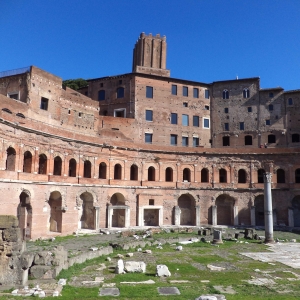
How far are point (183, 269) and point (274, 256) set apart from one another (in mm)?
6754

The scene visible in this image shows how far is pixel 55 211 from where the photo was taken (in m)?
27.1

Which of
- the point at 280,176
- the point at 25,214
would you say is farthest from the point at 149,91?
the point at 25,214

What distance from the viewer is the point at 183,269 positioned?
14539mm

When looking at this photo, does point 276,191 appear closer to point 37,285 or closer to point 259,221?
point 259,221

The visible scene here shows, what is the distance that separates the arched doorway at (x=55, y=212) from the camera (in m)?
26.8

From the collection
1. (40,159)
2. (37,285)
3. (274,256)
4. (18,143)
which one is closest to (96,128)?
(40,159)

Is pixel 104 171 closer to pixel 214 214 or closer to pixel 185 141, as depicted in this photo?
pixel 185 141

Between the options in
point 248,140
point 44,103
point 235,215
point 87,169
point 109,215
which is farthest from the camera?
point 248,140

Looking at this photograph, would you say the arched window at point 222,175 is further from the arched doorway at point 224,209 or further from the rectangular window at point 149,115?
the rectangular window at point 149,115

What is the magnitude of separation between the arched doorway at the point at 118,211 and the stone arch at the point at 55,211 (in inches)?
257

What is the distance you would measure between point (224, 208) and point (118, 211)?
1181cm

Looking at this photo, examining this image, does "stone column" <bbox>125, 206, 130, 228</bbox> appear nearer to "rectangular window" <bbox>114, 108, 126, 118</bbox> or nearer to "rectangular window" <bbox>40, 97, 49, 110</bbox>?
"rectangular window" <bbox>114, 108, 126, 118</bbox>

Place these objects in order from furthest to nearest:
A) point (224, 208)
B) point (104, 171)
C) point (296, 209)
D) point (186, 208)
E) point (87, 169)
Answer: point (224, 208)
point (186, 208)
point (296, 209)
point (104, 171)
point (87, 169)

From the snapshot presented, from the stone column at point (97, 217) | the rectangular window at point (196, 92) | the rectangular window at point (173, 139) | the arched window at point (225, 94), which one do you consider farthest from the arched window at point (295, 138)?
the stone column at point (97, 217)
